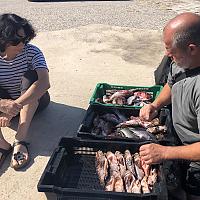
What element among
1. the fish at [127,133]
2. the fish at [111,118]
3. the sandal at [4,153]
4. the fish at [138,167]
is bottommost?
the sandal at [4,153]

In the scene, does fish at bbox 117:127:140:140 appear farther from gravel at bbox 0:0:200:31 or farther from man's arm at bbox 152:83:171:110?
gravel at bbox 0:0:200:31

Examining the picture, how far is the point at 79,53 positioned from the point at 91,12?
320 centimetres

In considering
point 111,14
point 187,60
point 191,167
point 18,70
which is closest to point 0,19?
point 18,70

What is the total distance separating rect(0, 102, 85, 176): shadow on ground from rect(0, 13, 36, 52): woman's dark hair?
113 centimetres

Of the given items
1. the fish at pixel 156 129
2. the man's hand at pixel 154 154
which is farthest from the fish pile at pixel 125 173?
the fish at pixel 156 129

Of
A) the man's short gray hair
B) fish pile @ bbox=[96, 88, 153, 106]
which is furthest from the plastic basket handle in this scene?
the man's short gray hair

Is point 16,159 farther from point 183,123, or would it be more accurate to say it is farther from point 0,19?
point 183,123

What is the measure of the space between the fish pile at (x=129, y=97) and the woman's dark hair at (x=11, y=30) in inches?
48.2

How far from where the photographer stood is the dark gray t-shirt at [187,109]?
300 centimetres

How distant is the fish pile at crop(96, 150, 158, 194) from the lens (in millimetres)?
3402

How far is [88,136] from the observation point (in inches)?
151

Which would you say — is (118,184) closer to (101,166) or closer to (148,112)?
(101,166)

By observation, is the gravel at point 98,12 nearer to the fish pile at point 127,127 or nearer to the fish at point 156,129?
the fish pile at point 127,127

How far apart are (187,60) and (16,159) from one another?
2.12 m
